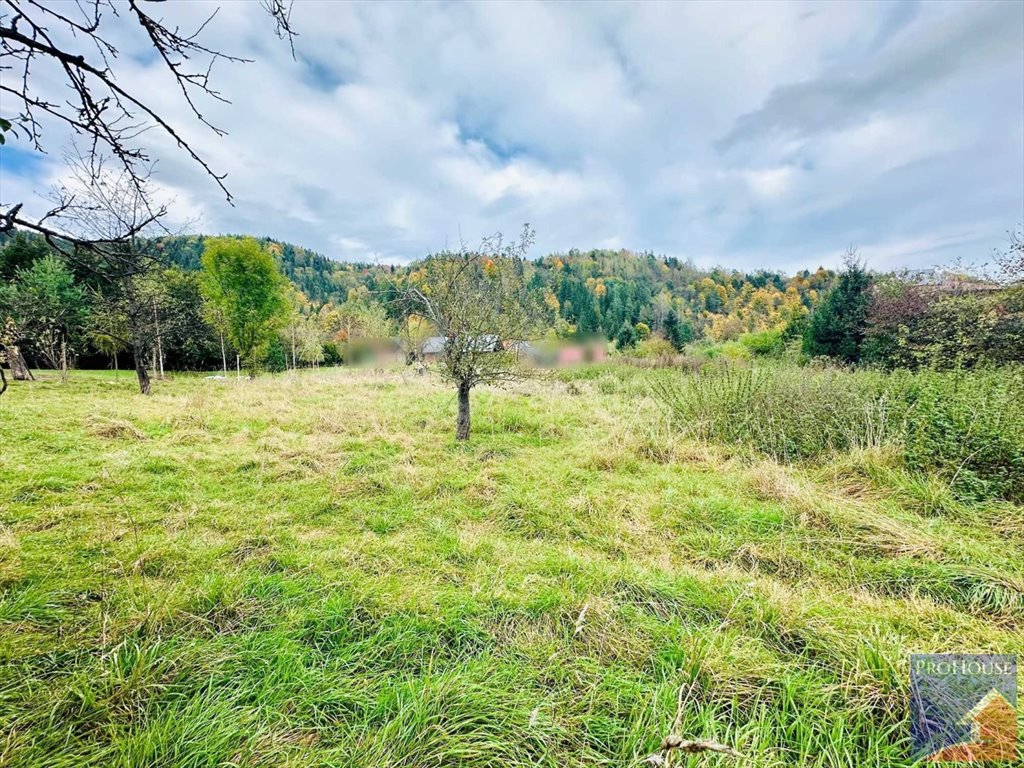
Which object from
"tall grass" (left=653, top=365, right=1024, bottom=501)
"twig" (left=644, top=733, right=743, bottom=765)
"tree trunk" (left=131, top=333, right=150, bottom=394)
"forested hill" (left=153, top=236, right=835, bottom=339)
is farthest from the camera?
"forested hill" (left=153, top=236, right=835, bottom=339)

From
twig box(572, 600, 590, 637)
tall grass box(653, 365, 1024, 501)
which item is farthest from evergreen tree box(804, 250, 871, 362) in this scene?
twig box(572, 600, 590, 637)

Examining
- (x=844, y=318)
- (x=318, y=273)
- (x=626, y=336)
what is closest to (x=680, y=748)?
(x=844, y=318)

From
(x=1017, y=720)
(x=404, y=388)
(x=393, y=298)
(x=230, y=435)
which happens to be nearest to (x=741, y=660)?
(x=1017, y=720)

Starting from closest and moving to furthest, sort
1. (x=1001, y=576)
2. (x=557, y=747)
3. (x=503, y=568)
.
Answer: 1. (x=557, y=747)
2. (x=1001, y=576)
3. (x=503, y=568)

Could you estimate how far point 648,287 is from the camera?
48.8 m

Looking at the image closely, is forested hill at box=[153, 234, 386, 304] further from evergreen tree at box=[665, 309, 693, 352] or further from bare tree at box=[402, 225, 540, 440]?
bare tree at box=[402, 225, 540, 440]

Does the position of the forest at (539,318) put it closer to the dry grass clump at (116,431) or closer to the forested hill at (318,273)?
the dry grass clump at (116,431)

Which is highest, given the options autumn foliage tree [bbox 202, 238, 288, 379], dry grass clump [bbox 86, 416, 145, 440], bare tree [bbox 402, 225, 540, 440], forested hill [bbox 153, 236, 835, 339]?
forested hill [bbox 153, 236, 835, 339]

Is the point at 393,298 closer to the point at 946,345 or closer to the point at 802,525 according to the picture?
the point at 802,525

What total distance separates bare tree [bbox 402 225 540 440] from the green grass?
2.17m

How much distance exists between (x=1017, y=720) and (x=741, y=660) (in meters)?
1.18

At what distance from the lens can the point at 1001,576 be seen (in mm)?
2955

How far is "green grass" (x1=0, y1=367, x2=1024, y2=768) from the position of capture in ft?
5.80

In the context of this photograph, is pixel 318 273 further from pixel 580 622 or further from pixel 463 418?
pixel 580 622
